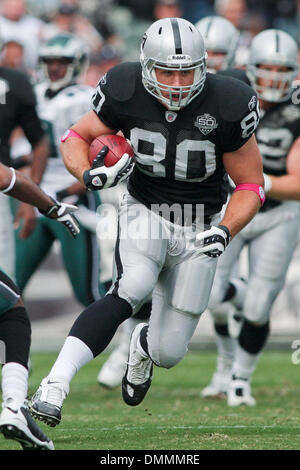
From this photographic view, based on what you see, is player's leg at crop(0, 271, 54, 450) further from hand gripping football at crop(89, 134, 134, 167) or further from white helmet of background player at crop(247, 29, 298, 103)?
white helmet of background player at crop(247, 29, 298, 103)

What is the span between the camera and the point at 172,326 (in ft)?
15.0

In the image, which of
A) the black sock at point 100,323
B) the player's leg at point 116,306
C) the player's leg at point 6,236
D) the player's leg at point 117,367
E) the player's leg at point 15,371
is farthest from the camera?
the player's leg at point 117,367

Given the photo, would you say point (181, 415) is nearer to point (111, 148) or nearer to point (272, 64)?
point (111, 148)

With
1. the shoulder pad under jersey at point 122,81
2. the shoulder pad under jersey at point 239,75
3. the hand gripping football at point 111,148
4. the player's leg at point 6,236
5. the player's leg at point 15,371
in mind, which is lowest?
the player's leg at point 6,236

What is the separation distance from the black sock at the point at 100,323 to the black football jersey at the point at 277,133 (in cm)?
194

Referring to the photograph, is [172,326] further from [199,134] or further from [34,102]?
[34,102]

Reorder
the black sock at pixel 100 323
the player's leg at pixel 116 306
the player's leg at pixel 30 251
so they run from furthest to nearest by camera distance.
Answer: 1. the player's leg at pixel 30 251
2. the black sock at pixel 100 323
3. the player's leg at pixel 116 306

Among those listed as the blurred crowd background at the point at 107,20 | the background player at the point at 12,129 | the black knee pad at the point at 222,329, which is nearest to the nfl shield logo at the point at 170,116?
the background player at the point at 12,129

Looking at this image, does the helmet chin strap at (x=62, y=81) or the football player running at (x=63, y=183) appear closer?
the football player running at (x=63, y=183)

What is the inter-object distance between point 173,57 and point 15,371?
142cm

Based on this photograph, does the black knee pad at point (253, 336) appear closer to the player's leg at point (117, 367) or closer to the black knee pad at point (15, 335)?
the player's leg at point (117, 367)

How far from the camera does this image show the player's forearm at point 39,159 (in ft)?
20.6

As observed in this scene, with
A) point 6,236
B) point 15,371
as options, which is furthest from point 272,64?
point 15,371
